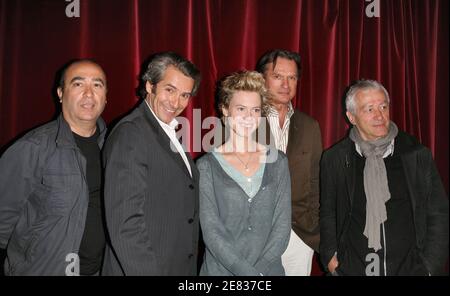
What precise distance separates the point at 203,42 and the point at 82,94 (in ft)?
3.92

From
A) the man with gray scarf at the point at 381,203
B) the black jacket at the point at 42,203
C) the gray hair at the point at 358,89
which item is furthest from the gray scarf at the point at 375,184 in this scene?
the black jacket at the point at 42,203

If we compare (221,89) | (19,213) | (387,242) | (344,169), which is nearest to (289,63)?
(221,89)

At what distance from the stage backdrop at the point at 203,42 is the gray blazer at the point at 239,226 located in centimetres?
105

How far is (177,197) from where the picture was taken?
5.03ft

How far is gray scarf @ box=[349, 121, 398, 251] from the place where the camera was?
1.84 meters

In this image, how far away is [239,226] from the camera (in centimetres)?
172

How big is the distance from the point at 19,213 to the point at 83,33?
1505mm

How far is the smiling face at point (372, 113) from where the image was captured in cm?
193

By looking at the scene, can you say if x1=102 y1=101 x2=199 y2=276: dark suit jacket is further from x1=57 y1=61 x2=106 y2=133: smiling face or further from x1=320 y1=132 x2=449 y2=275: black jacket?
x1=320 y1=132 x2=449 y2=275: black jacket

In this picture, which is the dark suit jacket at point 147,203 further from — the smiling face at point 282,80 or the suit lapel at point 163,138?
the smiling face at point 282,80

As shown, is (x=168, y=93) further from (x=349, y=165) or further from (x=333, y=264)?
(x=333, y=264)

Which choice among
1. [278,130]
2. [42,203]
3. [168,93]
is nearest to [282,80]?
Answer: [278,130]

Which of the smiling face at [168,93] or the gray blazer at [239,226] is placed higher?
the smiling face at [168,93]

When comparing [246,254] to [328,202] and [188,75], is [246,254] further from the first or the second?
[188,75]
